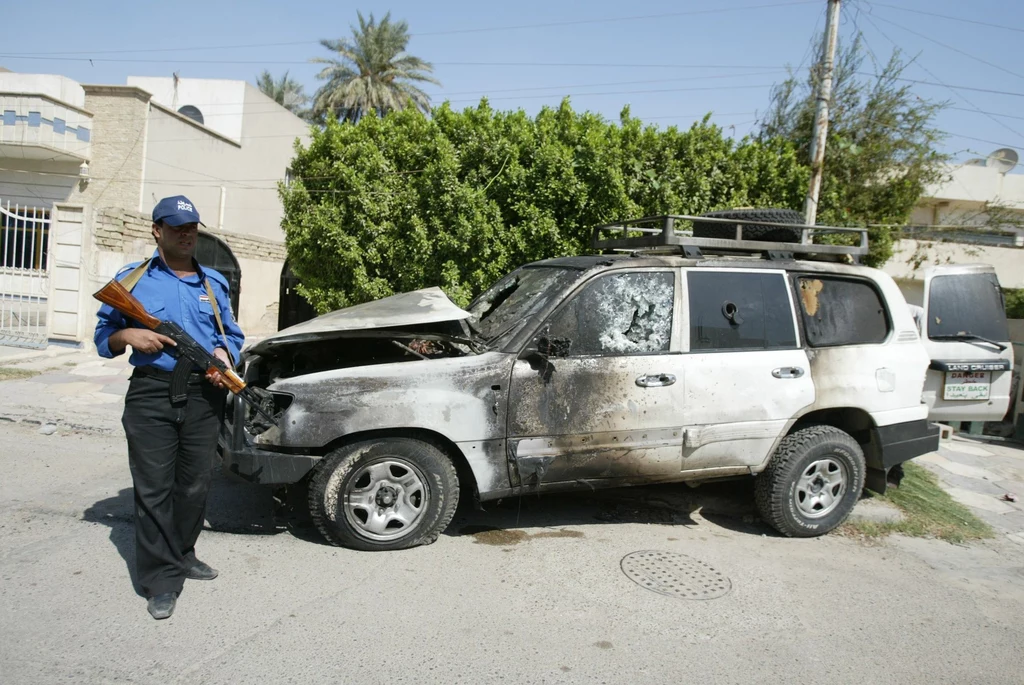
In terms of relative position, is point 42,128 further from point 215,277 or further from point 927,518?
point 927,518

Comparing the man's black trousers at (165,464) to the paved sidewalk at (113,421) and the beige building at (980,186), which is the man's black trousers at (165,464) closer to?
the paved sidewalk at (113,421)

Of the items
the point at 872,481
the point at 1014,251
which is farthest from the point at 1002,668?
the point at 1014,251

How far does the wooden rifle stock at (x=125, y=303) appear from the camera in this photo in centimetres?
324

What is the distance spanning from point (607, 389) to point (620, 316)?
499 mm

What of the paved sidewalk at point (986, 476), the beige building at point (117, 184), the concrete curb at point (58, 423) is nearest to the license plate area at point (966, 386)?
the paved sidewalk at point (986, 476)

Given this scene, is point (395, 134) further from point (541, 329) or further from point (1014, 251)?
point (1014, 251)

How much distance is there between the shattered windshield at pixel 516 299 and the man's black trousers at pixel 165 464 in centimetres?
178

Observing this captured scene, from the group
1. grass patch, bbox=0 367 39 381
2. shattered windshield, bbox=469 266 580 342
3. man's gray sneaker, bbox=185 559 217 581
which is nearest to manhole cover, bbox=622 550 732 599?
shattered windshield, bbox=469 266 580 342

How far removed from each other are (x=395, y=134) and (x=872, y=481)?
634cm

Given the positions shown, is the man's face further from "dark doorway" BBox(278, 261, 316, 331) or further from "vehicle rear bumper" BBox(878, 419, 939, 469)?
"dark doorway" BBox(278, 261, 316, 331)

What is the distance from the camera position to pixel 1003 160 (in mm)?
23562

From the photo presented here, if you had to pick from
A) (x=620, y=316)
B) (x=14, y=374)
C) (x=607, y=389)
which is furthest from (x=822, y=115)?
(x=14, y=374)

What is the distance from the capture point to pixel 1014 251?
60.1 feet

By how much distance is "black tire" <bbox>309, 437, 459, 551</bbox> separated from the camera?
404cm
